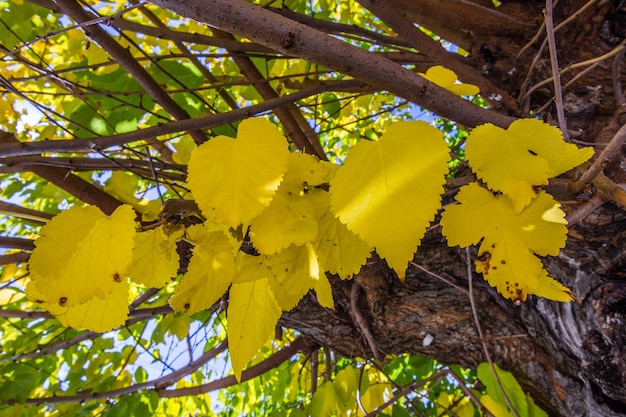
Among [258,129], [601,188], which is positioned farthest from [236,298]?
[601,188]

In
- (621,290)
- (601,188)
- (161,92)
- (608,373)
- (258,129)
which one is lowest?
(608,373)

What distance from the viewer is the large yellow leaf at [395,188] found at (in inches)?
15.1

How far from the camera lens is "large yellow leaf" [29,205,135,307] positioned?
1.48ft

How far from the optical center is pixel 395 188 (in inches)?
16.0

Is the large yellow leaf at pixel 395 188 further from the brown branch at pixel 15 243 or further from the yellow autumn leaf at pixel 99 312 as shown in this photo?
the brown branch at pixel 15 243

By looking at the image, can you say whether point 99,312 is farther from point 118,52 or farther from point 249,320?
point 118,52

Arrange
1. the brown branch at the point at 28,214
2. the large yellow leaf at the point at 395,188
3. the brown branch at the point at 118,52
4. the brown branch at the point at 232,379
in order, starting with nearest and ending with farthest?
1. the large yellow leaf at the point at 395,188
2. the brown branch at the point at 28,214
3. the brown branch at the point at 118,52
4. the brown branch at the point at 232,379

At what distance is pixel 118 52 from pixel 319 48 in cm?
71

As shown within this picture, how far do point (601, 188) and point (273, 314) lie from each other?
0.47 meters

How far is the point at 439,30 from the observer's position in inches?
58.9

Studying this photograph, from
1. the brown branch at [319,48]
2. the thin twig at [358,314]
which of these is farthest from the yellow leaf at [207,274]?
the thin twig at [358,314]

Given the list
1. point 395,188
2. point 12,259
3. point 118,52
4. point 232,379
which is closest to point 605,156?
point 395,188

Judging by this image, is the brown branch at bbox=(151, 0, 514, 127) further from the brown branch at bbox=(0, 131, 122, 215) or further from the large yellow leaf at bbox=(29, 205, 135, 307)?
the brown branch at bbox=(0, 131, 122, 215)

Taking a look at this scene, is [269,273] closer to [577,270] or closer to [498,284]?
[498,284]
